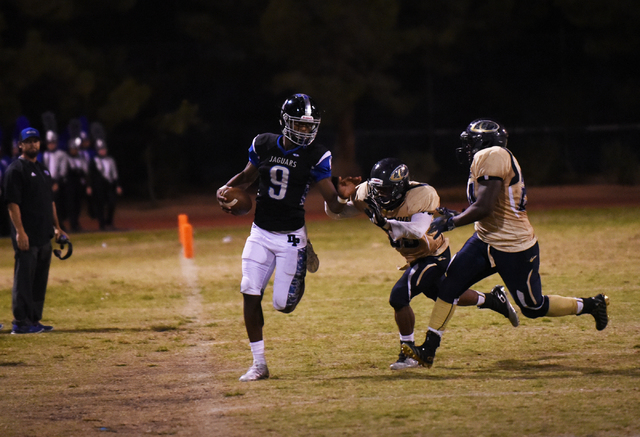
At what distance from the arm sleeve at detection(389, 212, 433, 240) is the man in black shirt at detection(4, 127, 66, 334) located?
419 centimetres

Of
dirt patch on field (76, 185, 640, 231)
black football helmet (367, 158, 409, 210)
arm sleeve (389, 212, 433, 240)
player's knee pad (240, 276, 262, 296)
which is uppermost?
black football helmet (367, 158, 409, 210)

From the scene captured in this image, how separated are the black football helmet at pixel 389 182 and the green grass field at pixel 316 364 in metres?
1.36

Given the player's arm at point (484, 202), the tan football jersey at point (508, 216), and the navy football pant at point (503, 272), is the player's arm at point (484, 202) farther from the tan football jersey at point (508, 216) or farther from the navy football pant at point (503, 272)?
the navy football pant at point (503, 272)

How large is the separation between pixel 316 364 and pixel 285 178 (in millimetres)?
1594

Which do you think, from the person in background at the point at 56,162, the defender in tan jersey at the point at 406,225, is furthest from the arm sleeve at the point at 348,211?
the person in background at the point at 56,162

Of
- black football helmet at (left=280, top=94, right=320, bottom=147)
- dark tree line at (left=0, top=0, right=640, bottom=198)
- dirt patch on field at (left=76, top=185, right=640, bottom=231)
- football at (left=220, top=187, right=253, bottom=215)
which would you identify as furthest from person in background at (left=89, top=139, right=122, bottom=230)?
black football helmet at (left=280, top=94, right=320, bottom=147)

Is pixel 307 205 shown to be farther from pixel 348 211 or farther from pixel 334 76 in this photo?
pixel 348 211

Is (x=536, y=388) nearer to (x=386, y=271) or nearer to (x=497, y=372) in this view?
(x=497, y=372)

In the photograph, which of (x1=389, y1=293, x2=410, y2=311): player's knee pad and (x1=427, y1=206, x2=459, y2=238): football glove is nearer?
(x1=427, y1=206, x2=459, y2=238): football glove

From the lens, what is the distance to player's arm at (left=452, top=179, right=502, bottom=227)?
664 cm

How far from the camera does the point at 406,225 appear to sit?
22.2 ft

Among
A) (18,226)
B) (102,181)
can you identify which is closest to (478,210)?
(18,226)

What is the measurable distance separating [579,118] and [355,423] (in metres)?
27.0

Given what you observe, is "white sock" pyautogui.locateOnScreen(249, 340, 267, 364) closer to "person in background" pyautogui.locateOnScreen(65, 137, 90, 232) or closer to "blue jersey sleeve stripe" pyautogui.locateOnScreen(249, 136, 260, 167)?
Result: "blue jersey sleeve stripe" pyautogui.locateOnScreen(249, 136, 260, 167)
